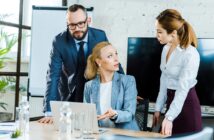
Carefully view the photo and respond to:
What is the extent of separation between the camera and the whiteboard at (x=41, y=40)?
3814 mm

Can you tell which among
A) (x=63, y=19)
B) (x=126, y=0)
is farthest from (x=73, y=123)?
(x=126, y=0)

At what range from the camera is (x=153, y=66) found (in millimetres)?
3584

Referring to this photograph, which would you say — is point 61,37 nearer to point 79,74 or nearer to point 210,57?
point 79,74

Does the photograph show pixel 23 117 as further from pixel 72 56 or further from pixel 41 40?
pixel 41 40

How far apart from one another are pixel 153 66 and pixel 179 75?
1.24 m

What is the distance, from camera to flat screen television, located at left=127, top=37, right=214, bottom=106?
11.0ft

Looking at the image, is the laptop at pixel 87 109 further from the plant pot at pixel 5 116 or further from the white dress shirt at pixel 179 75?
the plant pot at pixel 5 116

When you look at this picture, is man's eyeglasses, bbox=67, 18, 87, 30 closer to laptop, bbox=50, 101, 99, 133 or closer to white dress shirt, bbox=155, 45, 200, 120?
white dress shirt, bbox=155, 45, 200, 120

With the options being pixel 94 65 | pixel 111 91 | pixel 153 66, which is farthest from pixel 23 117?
pixel 153 66

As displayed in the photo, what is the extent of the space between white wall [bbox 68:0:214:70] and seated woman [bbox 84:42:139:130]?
1529 millimetres

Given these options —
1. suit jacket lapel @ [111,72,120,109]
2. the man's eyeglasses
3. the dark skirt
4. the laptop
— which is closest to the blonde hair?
suit jacket lapel @ [111,72,120,109]

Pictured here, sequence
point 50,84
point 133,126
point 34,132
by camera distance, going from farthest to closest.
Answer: point 50,84 → point 133,126 → point 34,132

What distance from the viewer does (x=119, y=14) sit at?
4.02 meters

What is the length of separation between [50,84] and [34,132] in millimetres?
1226
